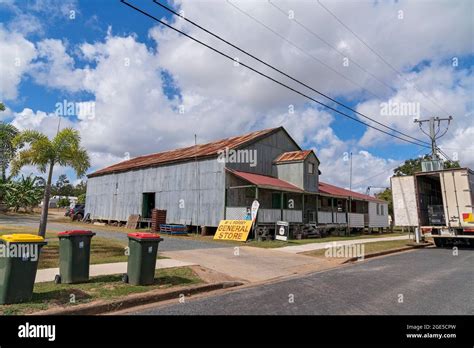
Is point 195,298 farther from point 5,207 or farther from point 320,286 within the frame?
point 5,207

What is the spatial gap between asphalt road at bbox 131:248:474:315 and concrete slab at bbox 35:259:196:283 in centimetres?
272

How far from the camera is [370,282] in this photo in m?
9.06

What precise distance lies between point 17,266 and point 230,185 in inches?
704

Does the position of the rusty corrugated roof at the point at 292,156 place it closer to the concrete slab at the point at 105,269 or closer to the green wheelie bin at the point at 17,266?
the concrete slab at the point at 105,269

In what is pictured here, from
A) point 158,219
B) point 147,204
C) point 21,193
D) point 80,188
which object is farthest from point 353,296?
point 80,188

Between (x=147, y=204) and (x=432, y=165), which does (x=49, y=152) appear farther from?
(x=432, y=165)

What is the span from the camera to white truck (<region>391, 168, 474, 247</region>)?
1714cm

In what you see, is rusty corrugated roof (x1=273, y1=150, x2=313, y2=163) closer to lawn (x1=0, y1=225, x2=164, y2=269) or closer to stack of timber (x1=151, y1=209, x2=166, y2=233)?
stack of timber (x1=151, y1=209, x2=166, y2=233)

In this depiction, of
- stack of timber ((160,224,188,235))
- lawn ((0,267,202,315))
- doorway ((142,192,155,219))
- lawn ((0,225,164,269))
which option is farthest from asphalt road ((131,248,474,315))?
doorway ((142,192,155,219))

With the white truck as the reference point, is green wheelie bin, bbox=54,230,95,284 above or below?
below

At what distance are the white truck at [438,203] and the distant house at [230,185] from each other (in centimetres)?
713

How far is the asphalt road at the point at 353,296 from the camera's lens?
6.31 m
